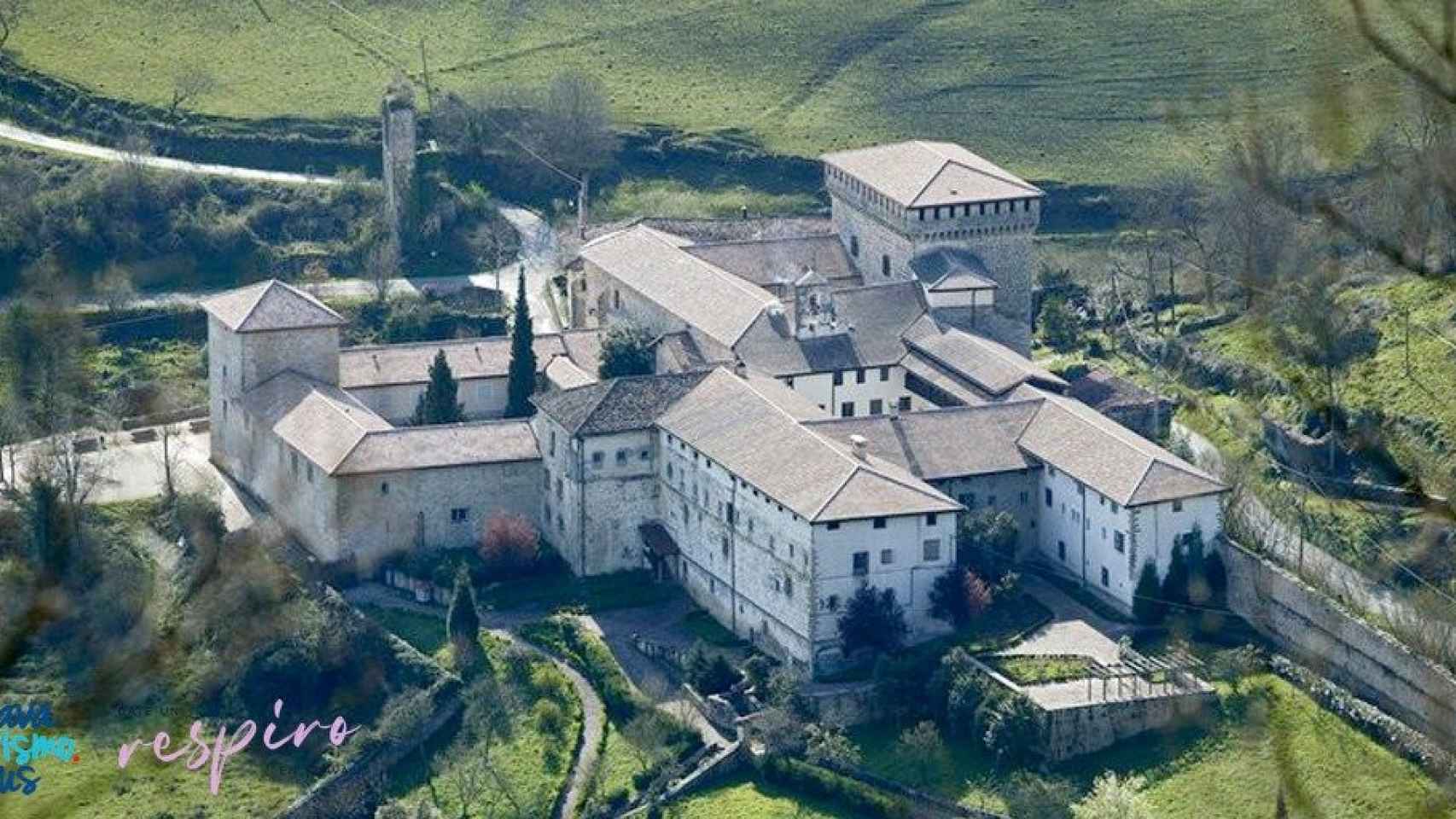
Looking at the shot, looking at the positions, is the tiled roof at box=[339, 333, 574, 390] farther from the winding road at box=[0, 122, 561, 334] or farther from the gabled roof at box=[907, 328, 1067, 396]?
the gabled roof at box=[907, 328, 1067, 396]

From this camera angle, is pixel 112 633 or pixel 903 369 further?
pixel 903 369

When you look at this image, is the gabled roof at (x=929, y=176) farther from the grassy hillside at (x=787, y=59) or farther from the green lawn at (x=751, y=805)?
the green lawn at (x=751, y=805)

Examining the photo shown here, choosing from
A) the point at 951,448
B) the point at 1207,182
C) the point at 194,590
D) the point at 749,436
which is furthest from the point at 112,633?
the point at 1207,182

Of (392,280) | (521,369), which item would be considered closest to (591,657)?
(521,369)

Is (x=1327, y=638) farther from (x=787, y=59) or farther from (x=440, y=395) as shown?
(x=787, y=59)

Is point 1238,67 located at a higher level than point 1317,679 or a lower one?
higher

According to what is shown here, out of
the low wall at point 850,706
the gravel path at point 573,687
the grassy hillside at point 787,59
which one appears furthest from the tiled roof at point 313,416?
the grassy hillside at point 787,59

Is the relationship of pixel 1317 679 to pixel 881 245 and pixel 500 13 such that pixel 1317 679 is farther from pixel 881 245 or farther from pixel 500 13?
pixel 500 13
